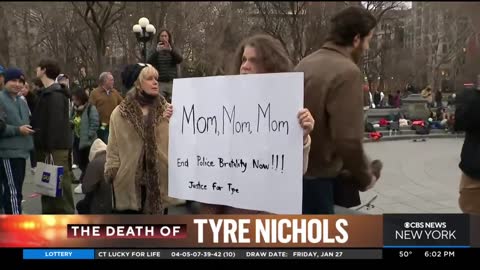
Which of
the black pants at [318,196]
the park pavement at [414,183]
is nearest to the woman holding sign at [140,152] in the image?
the park pavement at [414,183]

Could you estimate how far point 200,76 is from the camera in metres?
→ 1.82

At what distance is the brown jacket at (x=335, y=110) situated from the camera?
1.64 metres

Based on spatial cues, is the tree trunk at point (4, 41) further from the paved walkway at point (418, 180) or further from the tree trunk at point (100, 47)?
the paved walkway at point (418, 180)

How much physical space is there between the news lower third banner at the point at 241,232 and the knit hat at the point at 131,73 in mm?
492

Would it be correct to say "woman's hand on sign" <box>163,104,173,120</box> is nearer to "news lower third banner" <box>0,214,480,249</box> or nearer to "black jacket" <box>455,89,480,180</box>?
"news lower third banner" <box>0,214,480,249</box>

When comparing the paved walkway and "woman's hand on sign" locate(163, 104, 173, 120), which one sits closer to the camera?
"woman's hand on sign" locate(163, 104, 173, 120)

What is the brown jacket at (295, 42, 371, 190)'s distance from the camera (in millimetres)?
1640

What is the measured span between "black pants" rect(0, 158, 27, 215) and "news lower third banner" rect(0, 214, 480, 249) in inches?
50.9

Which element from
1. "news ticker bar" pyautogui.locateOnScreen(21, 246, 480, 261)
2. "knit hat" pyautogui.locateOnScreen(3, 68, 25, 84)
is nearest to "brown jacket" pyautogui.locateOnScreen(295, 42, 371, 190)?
"news ticker bar" pyautogui.locateOnScreen(21, 246, 480, 261)

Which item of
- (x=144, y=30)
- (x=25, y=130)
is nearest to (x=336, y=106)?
(x=144, y=30)

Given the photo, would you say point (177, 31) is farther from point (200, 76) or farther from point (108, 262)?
point (108, 262)

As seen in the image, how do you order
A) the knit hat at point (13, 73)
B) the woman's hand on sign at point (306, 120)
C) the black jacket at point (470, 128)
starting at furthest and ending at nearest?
the knit hat at point (13, 73)
the black jacket at point (470, 128)
the woman's hand on sign at point (306, 120)

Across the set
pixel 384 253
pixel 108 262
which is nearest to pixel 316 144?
pixel 384 253

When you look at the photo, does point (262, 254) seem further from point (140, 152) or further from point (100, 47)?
point (100, 47)
